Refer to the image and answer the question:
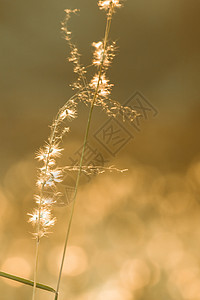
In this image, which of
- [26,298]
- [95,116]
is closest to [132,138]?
[95,116]

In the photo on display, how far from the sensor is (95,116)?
626mm

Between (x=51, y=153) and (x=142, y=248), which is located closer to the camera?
(x=51, y=153)

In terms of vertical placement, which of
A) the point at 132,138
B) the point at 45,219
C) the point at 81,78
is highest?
the point at 132,138

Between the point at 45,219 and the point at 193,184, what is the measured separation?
1.48 ft

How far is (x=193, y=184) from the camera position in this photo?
65cm

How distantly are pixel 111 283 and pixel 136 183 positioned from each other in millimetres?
190

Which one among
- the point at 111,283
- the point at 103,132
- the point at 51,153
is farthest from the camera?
the point at 111,283

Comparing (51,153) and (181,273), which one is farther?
(181,273)

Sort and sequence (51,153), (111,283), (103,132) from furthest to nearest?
(111,283) < (103,132) < (51,153)

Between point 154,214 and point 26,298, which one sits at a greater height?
point 154,214

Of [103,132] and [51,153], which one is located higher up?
[103,132]

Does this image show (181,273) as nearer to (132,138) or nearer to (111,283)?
(111,283)

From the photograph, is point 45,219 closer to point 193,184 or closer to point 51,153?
point 51,153

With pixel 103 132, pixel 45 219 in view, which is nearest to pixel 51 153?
pixel 45 219
